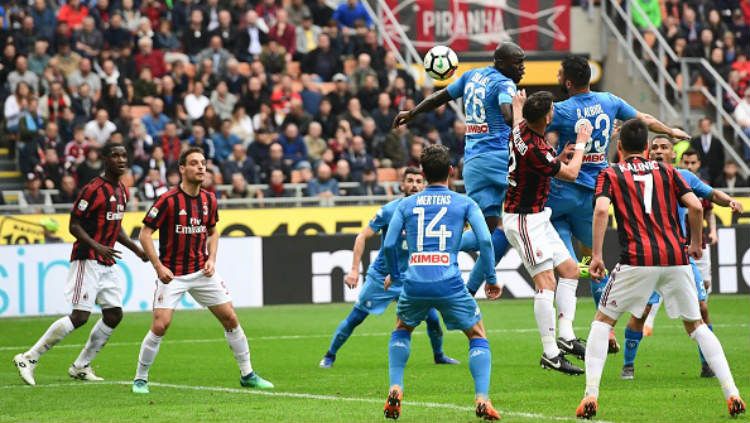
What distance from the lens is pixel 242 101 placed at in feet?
85.3

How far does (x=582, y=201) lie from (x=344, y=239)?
365 inches

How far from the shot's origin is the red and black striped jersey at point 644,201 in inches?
384

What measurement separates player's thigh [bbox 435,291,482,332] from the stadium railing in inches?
700

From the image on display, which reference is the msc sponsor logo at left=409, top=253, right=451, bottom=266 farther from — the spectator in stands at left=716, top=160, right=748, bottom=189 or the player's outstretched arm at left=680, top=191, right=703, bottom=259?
the spectator in stands at left=716, top=160, right=748, bottom=189

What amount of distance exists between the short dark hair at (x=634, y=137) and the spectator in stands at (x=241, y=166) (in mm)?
14894

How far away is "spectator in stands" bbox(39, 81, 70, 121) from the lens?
963 inches

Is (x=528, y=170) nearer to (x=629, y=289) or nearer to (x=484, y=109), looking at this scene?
(x=484, y=109)

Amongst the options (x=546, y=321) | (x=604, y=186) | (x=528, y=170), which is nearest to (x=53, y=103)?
(x=528, y=170)

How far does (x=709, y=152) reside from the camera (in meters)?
25.9

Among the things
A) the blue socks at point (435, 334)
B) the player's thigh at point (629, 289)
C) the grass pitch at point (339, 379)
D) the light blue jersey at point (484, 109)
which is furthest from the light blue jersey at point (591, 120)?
the player's thigh at point (629, 289)

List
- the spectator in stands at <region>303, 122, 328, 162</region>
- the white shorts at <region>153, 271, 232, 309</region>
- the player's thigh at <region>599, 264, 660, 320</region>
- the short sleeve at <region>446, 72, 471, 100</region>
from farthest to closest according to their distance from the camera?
the spectator in stands at <region>303, 122, 328, 162</region> → the short sleeve at <region>446, 72, 471, 100</region> → the white shorts at <region>153, 271, 232, 309</region> → the player's thigh at <region>599, 264, 660, 320</region>

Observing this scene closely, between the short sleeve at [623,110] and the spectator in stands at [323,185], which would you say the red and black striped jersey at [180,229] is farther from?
the spectator in stands at [323,185]

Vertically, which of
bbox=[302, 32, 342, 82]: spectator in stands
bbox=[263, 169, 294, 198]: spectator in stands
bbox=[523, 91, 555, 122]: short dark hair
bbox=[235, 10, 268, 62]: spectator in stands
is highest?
bbox=[235, 10, 268, 62]: spectator in stands

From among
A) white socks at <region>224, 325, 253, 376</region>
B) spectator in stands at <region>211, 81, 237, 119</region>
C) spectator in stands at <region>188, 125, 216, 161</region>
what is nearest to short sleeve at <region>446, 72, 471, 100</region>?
white socks at <region>224, 325, 253, 376</region>
